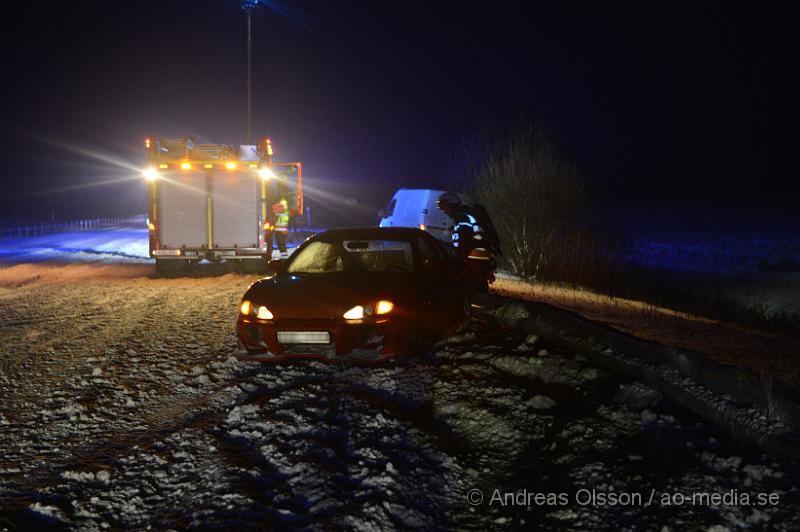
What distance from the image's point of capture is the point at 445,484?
3.86 metres

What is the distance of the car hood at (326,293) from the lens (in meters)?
6.04

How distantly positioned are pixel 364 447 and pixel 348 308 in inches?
73.7

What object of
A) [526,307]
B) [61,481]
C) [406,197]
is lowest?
[61,481]

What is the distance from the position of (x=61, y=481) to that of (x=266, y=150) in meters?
11.7

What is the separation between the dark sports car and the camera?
19.6 feet

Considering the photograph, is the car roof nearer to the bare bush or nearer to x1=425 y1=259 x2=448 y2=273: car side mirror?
x1=425 y1=259 x2=448 y2=273: car side mirror

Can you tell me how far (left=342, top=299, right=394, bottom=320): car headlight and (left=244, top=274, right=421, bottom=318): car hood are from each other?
0.04 m

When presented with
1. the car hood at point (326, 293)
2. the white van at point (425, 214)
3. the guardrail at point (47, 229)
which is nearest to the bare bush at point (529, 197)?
the white van at point (425, 214)

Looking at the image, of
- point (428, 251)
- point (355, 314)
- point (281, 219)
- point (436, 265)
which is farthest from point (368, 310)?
point (281, 219)

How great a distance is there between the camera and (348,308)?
5.99 metres

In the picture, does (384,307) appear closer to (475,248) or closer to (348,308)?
(348,308)

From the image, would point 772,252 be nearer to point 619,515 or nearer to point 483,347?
point 483,347

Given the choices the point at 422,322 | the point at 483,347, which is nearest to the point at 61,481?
the point at 422,322

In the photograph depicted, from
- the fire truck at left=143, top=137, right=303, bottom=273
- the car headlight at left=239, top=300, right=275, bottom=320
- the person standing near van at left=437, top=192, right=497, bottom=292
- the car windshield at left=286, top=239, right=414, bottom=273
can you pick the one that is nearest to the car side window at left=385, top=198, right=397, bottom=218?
the fire truck at left=143, top=137, right=303, bottom=273
